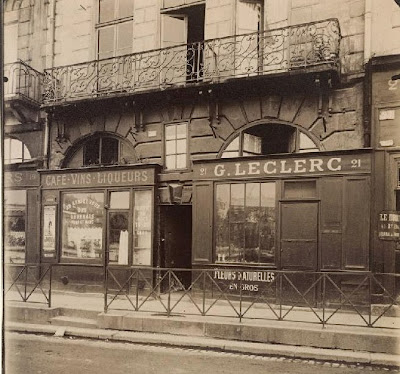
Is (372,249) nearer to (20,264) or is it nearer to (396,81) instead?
(396,81)

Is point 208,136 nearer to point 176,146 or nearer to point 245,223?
point 176,146

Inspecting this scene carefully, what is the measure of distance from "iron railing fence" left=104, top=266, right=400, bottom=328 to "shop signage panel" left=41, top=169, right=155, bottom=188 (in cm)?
161

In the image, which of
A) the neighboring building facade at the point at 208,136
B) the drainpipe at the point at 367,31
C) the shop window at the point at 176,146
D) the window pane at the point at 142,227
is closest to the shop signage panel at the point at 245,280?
the neighboring building facade at the point at 208,136

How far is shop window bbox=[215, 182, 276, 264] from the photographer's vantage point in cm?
781

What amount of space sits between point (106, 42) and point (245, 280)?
455 cm

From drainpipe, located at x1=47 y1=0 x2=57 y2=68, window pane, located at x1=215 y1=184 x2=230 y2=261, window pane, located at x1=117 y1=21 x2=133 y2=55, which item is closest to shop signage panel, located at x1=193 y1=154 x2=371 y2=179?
window pane, located at x1=215 y1=184 x2=230 y2=261

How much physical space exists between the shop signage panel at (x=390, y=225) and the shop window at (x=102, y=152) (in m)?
5.66

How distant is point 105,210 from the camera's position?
884cm

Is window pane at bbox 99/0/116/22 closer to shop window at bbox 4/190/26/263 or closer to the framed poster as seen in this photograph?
the framed poster

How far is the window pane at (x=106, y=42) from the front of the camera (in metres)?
8.21

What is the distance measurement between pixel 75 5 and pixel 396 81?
14.9ft

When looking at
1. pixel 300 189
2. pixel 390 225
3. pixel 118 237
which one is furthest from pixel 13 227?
pixel 300 189

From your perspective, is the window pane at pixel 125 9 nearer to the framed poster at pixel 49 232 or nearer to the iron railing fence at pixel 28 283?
the framed poster at pixel 49 232

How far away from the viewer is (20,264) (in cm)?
588
